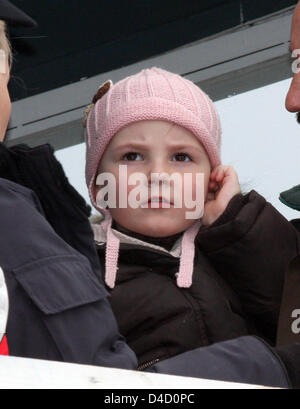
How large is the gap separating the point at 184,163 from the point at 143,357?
35 cm

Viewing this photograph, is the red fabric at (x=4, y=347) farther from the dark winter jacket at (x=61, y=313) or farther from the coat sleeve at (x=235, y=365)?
the coat sleeve at (x=235, y=365)

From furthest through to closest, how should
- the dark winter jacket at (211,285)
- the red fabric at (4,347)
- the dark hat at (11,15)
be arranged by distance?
1. the dark winter jacket at (211,285)
2. the dark hat at (11,15)
3. the red fabric at (4,347)

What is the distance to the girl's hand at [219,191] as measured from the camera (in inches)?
60.3

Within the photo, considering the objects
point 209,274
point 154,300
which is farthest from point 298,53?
point 154,300

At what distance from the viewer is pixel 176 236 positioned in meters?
1.54

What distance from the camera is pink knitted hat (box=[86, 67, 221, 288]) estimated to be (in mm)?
1523

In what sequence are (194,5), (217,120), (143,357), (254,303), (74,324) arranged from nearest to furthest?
(74,324) → (143,357) → (254,303) → (217,120) → (194,5)

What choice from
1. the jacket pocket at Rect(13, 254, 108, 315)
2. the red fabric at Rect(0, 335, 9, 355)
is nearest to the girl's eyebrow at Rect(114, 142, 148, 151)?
the jacket pocket at Rect(13, 254, 108, 315)

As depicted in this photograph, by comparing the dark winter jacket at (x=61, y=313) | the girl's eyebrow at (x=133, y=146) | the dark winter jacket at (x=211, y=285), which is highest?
the dark winter jacket at (x=61, y=313)

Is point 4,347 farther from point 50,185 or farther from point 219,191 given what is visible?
point 219,191

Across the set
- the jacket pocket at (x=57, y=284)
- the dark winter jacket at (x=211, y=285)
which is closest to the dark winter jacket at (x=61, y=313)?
the jacket pocket at (x=57, y=284)

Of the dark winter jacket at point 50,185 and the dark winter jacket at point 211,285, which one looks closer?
the dark winter jacket at point 50,185

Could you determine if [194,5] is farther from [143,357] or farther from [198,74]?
[143,357]

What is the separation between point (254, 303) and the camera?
146cm
